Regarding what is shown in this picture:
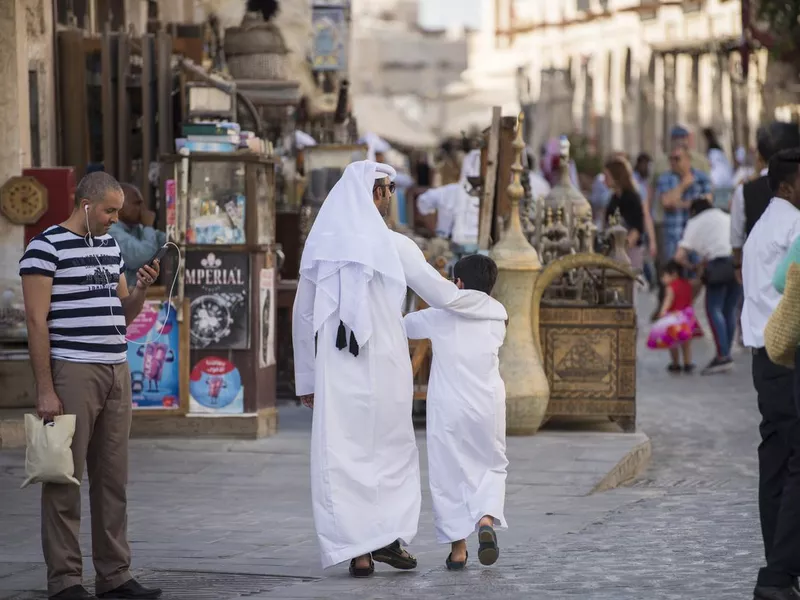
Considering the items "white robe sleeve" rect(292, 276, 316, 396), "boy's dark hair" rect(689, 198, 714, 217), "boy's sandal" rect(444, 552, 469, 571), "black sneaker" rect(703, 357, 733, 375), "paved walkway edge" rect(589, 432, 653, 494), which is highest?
"white robe sleeve" rect(292, 276, 316, 396)

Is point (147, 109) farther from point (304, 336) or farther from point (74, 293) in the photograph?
point (74, 293)

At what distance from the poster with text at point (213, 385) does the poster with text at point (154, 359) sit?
12 centimetres

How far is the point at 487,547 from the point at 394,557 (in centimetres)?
39

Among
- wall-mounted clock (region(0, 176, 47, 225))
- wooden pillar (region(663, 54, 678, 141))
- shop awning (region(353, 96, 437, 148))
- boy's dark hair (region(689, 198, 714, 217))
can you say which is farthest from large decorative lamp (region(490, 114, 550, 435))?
wooden pillar (region(663, 54, 678, 141))

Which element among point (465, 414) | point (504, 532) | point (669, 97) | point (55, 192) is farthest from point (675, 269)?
point (669, 97)

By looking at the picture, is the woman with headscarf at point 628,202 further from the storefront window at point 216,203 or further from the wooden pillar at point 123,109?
the storefront window at point 216,203

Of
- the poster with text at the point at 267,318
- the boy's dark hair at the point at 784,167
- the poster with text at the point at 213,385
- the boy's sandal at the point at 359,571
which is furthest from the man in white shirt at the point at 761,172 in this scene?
the poster with text at the point at 213,385

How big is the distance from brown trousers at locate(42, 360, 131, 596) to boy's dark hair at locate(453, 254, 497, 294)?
1.60 metres

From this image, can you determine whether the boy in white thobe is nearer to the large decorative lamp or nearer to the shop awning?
the large decorative lamp

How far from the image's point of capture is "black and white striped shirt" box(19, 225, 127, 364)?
6.89 meters

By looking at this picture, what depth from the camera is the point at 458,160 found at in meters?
28.8

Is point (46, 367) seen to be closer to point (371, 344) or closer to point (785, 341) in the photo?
point (371, 344)

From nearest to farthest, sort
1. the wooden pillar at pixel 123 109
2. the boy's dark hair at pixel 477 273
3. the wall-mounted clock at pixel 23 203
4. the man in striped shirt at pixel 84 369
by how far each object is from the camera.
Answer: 1. the man in striped shirt at pixel 84 369
2. the boy's dark hair at pixel 477 273
3. the wall-mounted clock at pixel 23 203
4. the wooden pillar at pixel 123 109

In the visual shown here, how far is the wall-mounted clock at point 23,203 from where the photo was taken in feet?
37.9
